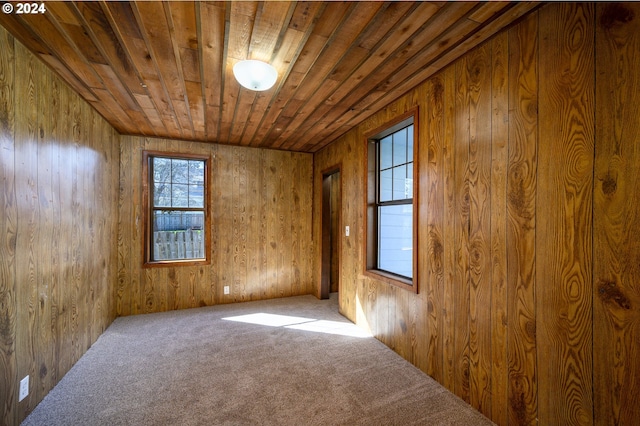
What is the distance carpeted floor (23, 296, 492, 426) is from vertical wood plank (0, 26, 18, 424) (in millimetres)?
349

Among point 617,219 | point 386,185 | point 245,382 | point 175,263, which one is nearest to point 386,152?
point 386,185

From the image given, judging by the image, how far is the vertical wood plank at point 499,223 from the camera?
1.70 m

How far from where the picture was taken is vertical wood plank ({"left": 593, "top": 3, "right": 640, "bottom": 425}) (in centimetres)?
117

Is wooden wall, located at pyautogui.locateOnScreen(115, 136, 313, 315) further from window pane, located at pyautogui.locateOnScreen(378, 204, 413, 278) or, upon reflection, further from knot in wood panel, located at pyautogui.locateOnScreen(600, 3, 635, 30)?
knot in wood panel, located at pyautogui.locateOnScreen(600, 3, 635, 30)

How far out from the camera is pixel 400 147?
9.43ft

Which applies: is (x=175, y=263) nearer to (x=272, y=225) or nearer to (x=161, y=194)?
(x=161, y=194)

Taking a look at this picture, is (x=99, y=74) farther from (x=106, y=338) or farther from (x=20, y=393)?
(x=106, y=338)

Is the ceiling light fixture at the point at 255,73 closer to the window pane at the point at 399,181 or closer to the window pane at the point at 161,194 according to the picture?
the window pane at the point at 399,181

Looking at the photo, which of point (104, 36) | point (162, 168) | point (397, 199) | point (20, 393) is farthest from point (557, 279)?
point (162, 168)

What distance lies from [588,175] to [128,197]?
4.70 meters

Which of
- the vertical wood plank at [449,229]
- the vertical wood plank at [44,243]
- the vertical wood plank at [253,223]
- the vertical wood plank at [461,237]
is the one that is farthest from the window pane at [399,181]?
the vertical wood plank at [44,243]

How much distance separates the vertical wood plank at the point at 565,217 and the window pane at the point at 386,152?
1.58 metres

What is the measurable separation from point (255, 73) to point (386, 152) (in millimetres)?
1715

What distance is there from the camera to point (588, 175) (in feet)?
4.29
